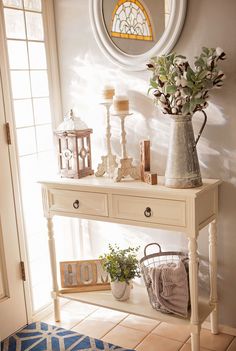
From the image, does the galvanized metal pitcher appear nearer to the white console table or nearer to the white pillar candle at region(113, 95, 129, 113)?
the white console table

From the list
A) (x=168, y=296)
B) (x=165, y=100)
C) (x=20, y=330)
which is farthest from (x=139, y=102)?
(x=20, y=330)

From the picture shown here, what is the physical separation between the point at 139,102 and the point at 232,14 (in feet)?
2.36

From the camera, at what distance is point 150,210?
248 cm

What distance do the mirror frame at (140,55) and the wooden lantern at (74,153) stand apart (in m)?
0.45

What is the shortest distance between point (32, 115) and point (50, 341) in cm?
138

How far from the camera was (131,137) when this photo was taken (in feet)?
9.51

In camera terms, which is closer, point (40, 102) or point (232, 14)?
point (232, 14)

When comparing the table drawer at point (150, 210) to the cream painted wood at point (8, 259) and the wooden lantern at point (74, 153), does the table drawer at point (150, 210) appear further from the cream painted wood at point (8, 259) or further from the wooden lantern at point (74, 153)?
the cream painted wood at point (8, 259)

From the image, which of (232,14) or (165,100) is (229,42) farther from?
(165,100)

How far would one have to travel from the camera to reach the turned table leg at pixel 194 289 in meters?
2.42

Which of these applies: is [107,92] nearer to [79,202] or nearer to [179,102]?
[179,102]

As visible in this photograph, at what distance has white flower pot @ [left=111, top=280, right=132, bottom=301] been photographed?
280 cm

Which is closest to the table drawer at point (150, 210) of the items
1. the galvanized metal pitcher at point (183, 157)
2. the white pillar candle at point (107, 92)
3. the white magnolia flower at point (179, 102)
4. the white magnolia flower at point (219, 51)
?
the galvanized metal pitcher at point (183, 157)

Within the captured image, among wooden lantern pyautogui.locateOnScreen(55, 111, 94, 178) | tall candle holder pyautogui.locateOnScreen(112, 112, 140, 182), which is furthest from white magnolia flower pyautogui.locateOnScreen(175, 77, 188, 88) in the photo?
wooden lantern pyautogui.locateOnScreen(55, 111, 94, 178)
